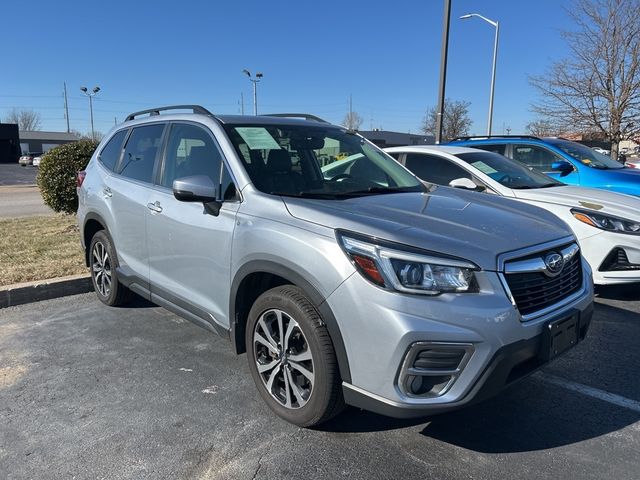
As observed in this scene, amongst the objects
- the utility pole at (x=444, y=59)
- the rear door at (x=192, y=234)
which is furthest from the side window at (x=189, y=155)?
the utility pole at (x=444, y=59)

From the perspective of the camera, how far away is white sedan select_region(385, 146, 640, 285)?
4898 millimetres

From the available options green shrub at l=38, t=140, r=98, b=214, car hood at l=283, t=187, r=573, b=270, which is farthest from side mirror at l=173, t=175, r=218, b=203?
green shrub at l=38, t=140, r=98, b=214

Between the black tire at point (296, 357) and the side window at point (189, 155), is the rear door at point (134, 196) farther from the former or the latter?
the black tire at point (296, 357)

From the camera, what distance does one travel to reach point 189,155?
12.5ft

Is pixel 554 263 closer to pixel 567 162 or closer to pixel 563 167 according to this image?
pixel 563 167

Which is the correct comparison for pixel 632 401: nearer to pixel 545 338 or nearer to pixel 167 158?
pixel 545 338

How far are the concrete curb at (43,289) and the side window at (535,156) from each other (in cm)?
636

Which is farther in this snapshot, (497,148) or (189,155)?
(497,148)

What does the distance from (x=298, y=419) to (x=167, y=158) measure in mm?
2259

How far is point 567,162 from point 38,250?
7316mm

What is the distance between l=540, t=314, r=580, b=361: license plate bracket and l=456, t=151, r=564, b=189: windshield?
3192 millimetres

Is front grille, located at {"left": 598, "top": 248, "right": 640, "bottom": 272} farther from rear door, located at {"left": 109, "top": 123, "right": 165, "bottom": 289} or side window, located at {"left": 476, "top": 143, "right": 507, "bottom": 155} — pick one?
rear door, located at {"left": 109, "top": 123, "right": 165, "bottom": 289}

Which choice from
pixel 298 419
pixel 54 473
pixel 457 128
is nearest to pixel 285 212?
pixel 298 419

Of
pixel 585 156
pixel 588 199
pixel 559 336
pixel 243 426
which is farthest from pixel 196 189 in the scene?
pixel 585 156
